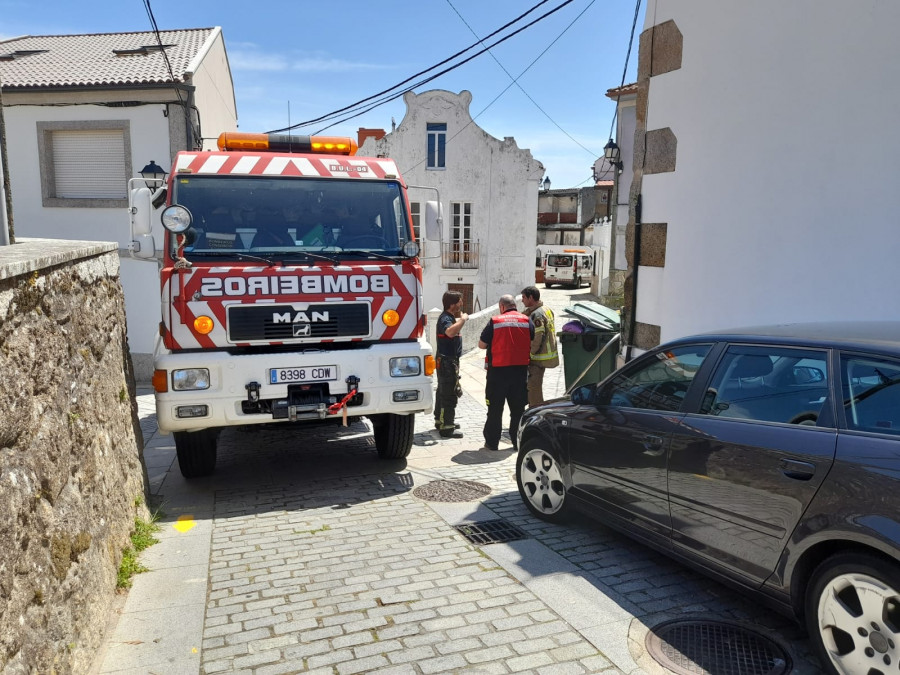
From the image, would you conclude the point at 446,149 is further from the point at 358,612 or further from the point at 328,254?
the point at 358,612

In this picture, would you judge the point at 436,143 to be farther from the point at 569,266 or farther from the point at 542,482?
the point at 542,482

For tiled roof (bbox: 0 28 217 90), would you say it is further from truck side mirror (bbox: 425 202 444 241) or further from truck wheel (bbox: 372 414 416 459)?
truck wheel (bbox: 372 414 416 459)

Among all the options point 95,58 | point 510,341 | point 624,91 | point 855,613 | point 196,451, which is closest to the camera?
point 855,613

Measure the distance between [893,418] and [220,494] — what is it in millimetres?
5154

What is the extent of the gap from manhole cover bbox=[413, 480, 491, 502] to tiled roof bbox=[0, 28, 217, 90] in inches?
A: 365

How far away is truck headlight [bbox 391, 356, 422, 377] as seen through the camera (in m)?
5.98

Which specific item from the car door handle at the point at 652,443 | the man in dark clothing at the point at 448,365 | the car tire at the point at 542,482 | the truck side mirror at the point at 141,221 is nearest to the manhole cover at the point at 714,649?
the car door handle at the point at 652,443

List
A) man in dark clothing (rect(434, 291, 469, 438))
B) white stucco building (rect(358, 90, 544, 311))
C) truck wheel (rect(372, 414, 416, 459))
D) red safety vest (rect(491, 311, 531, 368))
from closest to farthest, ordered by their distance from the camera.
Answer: truck wheel (rect(372, 414, 416, 459))
red safety vest (rect(491, 311, 531, 368))
man in dark clothing (rect(434, 291, 469, 438))
white stucco building (rect(358, 90, 544, 311))

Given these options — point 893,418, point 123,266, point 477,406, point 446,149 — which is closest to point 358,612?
point 893,418

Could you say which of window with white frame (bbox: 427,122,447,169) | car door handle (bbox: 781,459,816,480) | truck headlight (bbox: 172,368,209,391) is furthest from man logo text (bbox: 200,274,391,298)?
window with white frame (bbox: 427,122,447,169)

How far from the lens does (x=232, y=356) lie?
5.58m

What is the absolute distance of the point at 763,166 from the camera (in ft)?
20.1

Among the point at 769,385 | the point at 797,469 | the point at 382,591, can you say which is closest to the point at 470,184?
the point at 382,591

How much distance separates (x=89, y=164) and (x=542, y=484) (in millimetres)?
10817
